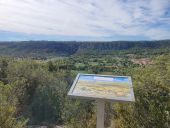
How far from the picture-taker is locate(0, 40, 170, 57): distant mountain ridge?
99625mm

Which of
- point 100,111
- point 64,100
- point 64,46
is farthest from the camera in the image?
point 64,46

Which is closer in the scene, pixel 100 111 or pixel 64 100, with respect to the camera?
pixel 100 111

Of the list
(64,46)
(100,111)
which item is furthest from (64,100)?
(64,46)

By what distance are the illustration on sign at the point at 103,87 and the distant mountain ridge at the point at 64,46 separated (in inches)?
3411

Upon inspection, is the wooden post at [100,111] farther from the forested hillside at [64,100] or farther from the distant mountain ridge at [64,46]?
the distant mountain ridge at [64,46]

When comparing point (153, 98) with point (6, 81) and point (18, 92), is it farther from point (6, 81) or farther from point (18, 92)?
point (6, 81)

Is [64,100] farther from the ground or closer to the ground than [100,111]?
closer to the ground

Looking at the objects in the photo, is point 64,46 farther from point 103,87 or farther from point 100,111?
point 100,111

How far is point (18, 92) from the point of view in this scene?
25562mm

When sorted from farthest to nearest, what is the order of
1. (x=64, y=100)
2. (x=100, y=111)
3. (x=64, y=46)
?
(x=64, y=46)
(x=64, y=100)
(x=100, y=111)

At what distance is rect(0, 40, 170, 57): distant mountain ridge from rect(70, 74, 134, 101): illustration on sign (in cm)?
8664

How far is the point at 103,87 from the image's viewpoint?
976 centimetres

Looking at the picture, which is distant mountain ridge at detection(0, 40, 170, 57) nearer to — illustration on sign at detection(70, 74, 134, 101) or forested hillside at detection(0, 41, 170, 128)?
forested hillside at detection(0, 41, 170, 128)

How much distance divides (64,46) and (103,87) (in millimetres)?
100756
